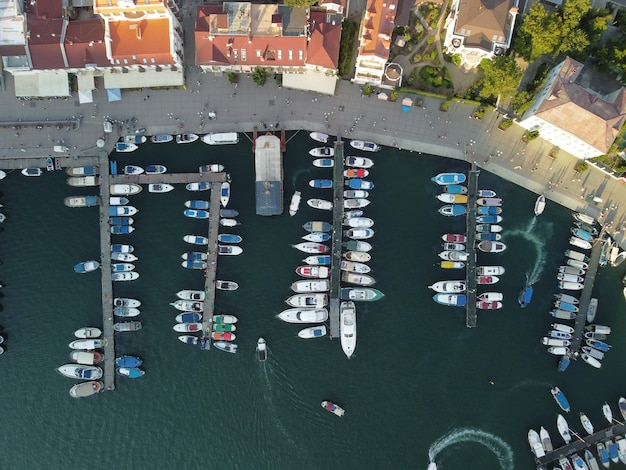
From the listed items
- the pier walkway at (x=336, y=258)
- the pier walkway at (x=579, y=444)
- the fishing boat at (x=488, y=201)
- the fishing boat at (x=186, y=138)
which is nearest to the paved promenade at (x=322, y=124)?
the fishing boat at (x=186, y=138)

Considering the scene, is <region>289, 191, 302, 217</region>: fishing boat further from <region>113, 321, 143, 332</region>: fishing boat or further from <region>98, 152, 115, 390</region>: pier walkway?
<region>113, 321, 143, 332</region>: fishing boat

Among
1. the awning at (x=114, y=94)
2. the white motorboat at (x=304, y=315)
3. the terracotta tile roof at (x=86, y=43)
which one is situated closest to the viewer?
the terracotta tile roof at (x=86, y=43)

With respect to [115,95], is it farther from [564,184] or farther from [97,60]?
[564,184]

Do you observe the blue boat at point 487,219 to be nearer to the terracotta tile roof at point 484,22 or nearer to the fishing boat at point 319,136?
the terracotta tile roof at point 484,22

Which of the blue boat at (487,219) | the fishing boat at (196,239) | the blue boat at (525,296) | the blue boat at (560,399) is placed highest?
the blue boat at (487,219)

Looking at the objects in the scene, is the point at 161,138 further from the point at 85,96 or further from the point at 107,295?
the point at 107,295

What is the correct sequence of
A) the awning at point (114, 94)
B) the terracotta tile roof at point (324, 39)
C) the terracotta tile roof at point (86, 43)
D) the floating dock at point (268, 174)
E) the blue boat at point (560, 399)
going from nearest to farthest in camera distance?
the terracotta tile roof at point (324, 39) < the terracotta tile roof at point (86, 43) < the floating dock at point (268, 174) < the awning at point (114, 94) < the blue boat at point (560, 399)
